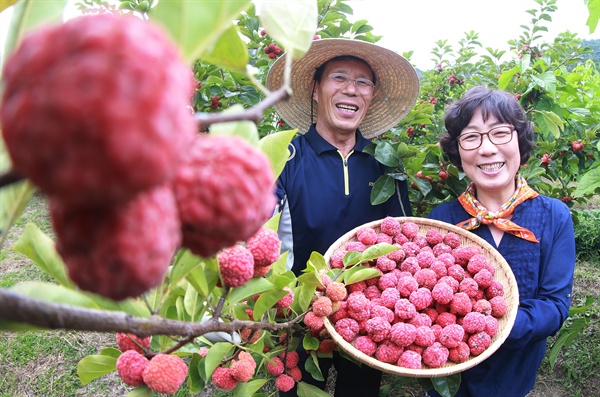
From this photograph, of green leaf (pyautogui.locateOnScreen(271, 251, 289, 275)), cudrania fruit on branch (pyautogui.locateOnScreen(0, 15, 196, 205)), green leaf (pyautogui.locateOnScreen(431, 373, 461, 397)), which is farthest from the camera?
green leaf (pyautogui.locateOnScreen(431, 373, 461, 397))

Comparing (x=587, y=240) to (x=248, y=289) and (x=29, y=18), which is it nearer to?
(x=248, y=289)

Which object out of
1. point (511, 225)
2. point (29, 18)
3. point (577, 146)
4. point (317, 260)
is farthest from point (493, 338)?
point (577, 146)

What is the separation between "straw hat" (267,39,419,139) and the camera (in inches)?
81.7

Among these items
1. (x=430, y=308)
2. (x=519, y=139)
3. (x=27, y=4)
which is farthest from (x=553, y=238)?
(x=27, y=4)

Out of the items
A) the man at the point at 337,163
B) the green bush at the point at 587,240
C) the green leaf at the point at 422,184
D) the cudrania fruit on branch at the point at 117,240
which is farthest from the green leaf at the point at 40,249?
the green bush at the point at 587,240

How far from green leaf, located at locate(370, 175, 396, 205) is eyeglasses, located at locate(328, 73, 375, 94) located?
0.48m

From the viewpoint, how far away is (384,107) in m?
2.47

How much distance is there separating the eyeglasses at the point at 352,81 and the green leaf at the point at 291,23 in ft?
5.37

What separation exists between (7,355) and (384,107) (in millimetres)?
2930

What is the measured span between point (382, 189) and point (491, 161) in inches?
19.5

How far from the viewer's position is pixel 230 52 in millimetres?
508

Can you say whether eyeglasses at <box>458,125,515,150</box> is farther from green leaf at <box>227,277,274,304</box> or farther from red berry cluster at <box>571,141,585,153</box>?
green leaf at <box>227,277,274,304</box>

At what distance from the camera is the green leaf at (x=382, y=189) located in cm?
202

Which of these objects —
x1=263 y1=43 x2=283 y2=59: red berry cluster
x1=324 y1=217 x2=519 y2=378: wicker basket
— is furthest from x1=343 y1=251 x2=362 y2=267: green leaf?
x1=263 y1=43 x2=283 y2=59: red berry cluster
